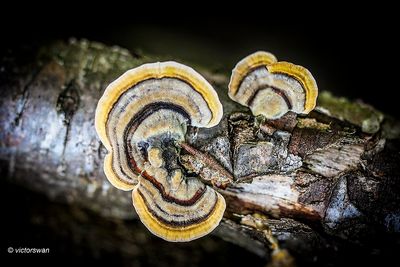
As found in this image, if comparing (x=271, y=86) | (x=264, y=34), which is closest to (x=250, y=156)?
A: (x=271, y=86)

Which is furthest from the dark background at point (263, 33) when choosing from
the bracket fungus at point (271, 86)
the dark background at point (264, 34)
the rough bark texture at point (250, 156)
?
the bracket fungus at point (271, 86)

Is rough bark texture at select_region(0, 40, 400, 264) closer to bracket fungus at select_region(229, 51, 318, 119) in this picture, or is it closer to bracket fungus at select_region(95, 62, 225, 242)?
bracket fungus at select_region(229, 51, 318, 119)

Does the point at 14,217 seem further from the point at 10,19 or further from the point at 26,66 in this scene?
the point at 10,19

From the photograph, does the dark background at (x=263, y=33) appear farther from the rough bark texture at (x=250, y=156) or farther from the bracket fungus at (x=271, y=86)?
the bracket fungus at (x=271, y=86)

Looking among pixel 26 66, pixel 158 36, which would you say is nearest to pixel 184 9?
pixel 158 36

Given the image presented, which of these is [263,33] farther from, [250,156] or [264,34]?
[250,156]

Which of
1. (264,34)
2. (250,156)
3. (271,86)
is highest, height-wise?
(264,34)

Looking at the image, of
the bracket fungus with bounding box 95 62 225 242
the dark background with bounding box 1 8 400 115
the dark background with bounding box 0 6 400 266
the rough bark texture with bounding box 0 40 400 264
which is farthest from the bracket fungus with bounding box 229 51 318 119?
the dark background with bounding box 1 8 400 115
